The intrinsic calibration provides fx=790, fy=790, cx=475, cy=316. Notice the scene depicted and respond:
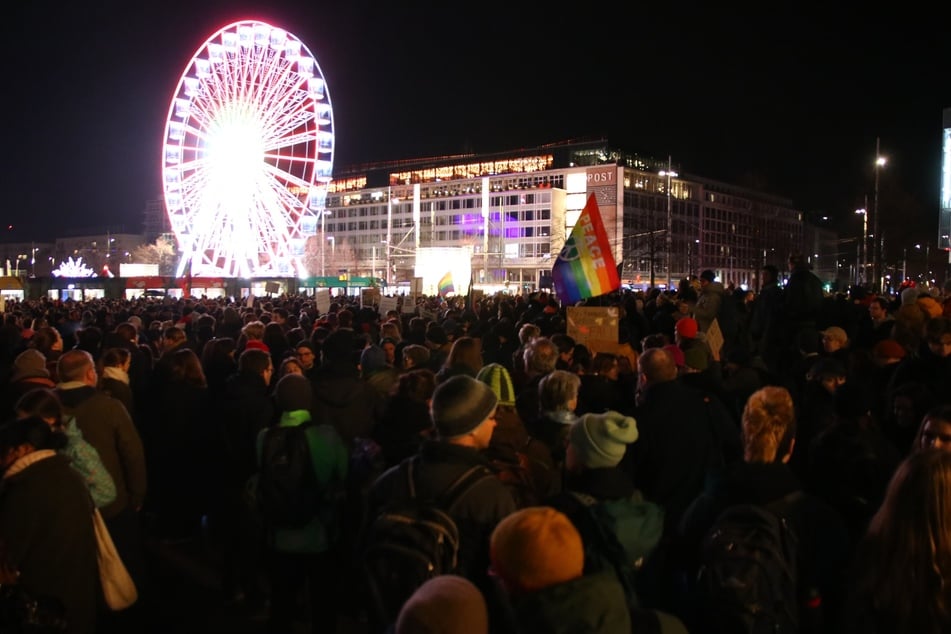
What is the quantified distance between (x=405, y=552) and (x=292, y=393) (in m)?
2.35

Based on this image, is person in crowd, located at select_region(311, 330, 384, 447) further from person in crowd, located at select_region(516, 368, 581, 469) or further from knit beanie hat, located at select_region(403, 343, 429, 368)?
person in crowd, located at select_region(516, 368, 581, 469)

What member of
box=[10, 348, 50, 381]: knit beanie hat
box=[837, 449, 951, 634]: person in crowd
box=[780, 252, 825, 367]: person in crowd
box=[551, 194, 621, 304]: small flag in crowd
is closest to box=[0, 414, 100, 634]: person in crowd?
box=[10, 348, 50, 381]: knit beanie hat

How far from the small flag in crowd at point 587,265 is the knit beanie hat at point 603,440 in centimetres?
832

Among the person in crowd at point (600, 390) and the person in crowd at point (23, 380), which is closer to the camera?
the person in crowd at point (23, 380)

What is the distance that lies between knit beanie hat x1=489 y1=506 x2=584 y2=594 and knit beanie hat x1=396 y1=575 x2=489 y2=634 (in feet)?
0.95

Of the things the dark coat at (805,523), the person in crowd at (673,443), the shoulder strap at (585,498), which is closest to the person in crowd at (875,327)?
the person in crowd at (673,443)

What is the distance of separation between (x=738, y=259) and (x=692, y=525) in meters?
109

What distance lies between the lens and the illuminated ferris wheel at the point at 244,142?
33.9 meters

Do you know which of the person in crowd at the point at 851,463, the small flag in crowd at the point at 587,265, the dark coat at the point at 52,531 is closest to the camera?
the dark coat at the point at 52,531

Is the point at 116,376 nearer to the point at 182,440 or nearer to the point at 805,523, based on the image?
the point at 182,440

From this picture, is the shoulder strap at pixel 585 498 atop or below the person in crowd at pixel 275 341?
below

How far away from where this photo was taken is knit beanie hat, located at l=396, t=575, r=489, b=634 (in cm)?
205

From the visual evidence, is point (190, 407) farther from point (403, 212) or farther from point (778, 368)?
point (403, 212)

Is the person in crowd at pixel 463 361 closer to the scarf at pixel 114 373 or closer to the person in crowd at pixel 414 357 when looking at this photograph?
the person in crowd at pixel 414 357
